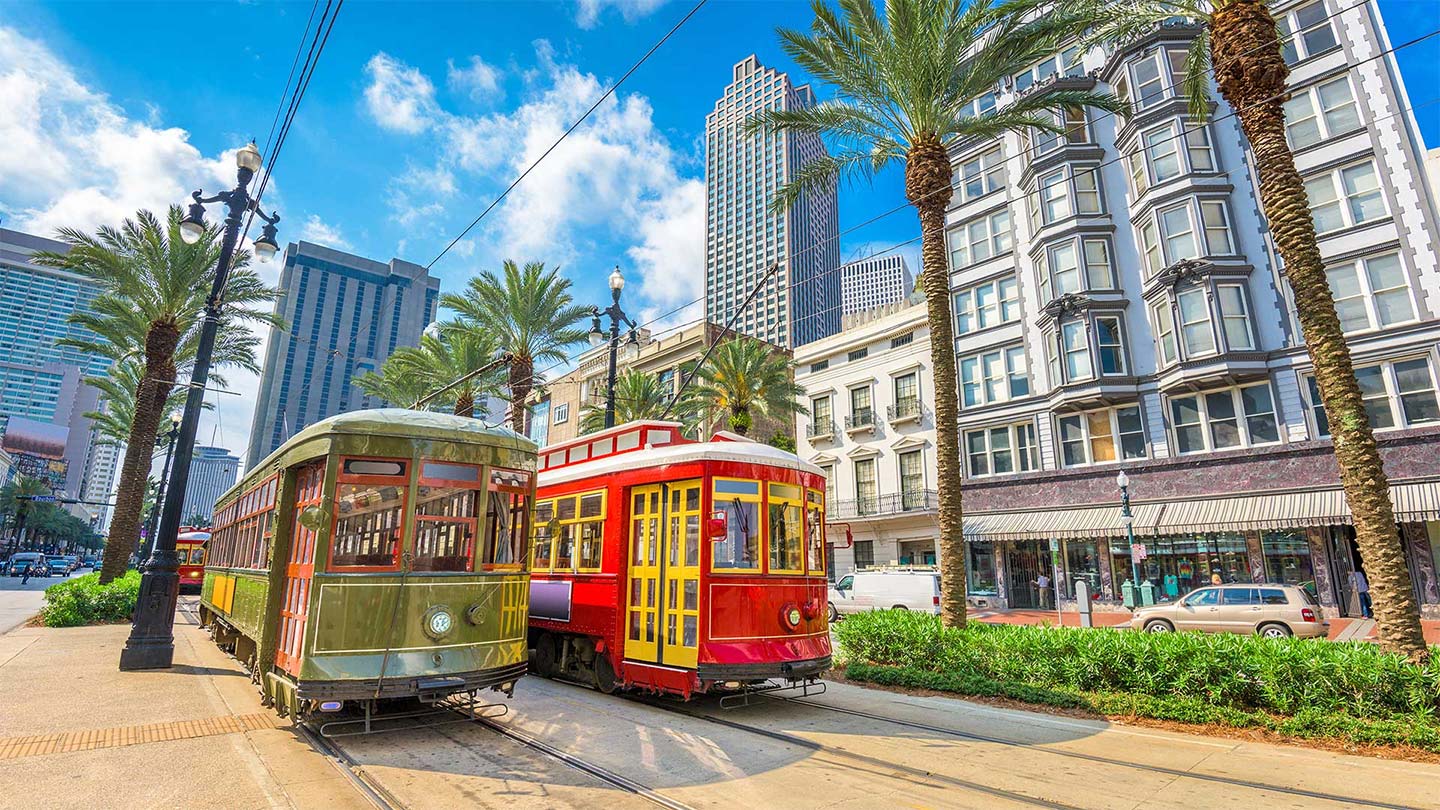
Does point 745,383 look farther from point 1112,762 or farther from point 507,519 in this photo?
point 1112,762

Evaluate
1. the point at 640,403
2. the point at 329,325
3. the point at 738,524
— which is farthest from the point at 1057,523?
the point at 329,325

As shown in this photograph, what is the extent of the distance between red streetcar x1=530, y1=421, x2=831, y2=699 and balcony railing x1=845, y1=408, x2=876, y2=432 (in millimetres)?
26453

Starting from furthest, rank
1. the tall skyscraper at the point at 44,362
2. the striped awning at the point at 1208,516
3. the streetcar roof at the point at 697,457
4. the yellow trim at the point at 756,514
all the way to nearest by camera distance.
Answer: the tall skyscraper at the point at 44,362 → the striped awning at the point at 1208,516 → the streetcar roof at the point at 697,457 → the yellow trim at the point at 756,514

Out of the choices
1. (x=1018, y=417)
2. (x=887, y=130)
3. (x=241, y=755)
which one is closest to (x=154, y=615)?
(x=241, y=755)

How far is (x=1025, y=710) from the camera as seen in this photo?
9.79 m

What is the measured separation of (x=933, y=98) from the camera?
13.8 m

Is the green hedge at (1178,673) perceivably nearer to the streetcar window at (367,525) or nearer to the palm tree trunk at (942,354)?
the palm tree trunk at (942,354)

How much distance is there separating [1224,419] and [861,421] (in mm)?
16366

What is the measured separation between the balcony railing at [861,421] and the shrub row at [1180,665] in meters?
23.9

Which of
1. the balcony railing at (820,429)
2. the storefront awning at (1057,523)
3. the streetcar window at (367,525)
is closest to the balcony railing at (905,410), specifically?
the balcony railing at (820,429)

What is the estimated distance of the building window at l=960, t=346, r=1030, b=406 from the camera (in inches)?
1191

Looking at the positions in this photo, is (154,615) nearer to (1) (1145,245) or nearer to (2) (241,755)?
(2) (241,755)

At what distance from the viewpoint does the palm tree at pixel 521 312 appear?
27.2 metres

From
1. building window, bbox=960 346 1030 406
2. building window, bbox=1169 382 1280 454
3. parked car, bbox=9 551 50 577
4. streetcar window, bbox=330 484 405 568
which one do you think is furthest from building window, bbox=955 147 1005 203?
parked car, bbox=9 551 50 577
